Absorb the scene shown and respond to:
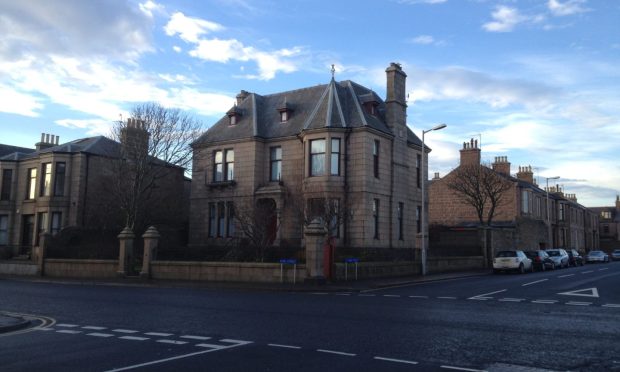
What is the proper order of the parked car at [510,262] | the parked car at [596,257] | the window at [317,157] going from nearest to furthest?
the window at [317,157] → the parked car at [510,262] → the parked car at [596,257]

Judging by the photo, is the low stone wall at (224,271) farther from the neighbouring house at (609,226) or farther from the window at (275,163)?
the neighbouring house at (609,226)

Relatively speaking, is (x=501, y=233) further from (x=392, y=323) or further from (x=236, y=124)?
(x=392, y=323)

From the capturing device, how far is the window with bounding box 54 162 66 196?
134 feet

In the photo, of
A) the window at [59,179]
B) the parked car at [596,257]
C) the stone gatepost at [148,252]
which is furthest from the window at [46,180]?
the parked car at [596,257]

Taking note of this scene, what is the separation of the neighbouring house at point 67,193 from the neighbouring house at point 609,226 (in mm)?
83676

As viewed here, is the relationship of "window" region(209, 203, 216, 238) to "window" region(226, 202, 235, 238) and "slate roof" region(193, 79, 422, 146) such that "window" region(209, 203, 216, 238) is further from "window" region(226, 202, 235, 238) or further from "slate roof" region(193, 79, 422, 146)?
"slate roof" region(193, 79, 422, 146)

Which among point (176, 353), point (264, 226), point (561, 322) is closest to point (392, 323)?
point (561, 322)

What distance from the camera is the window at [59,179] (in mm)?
40719

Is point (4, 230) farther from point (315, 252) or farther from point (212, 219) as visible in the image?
point (315, 252)

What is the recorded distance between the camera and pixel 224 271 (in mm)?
25641

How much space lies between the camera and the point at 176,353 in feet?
28.3

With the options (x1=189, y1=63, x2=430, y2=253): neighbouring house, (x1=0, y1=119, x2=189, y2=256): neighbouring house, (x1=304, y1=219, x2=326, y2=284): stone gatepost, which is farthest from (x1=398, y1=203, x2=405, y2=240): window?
(x1=0, y1=119, x2=189, y2=256): neighbouring house

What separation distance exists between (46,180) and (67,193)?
2.72 meters

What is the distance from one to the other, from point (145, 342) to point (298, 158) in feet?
85.8
